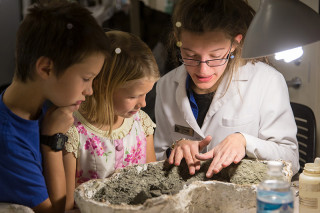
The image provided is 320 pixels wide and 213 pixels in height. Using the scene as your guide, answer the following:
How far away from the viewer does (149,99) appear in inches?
83.4

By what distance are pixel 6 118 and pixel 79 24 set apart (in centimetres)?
33

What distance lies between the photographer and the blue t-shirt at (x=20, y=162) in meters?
1.17

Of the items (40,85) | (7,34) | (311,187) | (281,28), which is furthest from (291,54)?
(7,34)

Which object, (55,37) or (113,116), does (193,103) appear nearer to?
(113,116)

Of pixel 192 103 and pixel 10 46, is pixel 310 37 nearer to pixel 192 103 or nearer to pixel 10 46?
pixel 192 103

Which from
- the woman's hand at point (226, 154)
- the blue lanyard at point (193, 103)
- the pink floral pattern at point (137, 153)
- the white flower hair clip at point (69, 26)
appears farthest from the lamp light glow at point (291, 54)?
the white flower hair clip at point (69, 26)

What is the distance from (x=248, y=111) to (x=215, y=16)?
1.37ft

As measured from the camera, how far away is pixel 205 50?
59.9 inches

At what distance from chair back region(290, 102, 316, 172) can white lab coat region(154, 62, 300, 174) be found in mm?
338

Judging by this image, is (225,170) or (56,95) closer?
(56,95)

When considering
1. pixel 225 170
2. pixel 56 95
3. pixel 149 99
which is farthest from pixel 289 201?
pixel 149 99

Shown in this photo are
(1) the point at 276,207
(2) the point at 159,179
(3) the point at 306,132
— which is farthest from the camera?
(3) the point at 306,132

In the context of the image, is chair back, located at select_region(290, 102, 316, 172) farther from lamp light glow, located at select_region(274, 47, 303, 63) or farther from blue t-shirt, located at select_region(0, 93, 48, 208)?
blue t-shirt, located at select_region(0, 93, 48, 208)

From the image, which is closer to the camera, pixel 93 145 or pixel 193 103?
pixel 93 145
